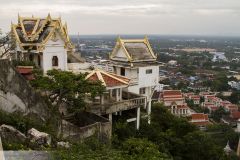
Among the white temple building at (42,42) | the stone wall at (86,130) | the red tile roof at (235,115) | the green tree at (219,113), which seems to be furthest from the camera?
the green tree at (219,113)

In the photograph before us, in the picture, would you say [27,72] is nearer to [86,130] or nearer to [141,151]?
[86,130]

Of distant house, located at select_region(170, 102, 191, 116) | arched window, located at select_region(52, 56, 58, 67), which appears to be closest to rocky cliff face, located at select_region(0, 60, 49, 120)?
Result: arched window, located at select_region(52, 56, 58, 67)

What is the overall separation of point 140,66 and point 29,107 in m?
7.60

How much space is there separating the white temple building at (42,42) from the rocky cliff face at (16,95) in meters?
6.28

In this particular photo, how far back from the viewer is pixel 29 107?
1259 centimetres

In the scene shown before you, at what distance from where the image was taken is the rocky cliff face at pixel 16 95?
12.3m

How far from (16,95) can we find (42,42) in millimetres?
6610

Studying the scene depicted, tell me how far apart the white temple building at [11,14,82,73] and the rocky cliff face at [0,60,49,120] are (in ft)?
20.6

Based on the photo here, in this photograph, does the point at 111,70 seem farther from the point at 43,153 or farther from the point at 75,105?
the point at 43,153

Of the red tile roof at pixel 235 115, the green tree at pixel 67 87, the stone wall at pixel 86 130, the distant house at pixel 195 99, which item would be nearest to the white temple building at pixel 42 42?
the green tree at pixel 67 87

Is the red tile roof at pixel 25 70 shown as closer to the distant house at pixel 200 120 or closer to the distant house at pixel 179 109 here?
the distant house at pixel 200 120

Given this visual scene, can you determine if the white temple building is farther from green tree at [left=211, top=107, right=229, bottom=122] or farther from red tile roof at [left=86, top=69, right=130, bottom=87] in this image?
green tree at [left=211, top=107, right=229, bottom=122]

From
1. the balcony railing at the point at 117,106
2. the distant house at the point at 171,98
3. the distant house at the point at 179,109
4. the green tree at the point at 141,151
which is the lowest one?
the distant house at the point at 179,109

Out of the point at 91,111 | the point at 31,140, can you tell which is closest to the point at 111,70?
the point at 91,111
